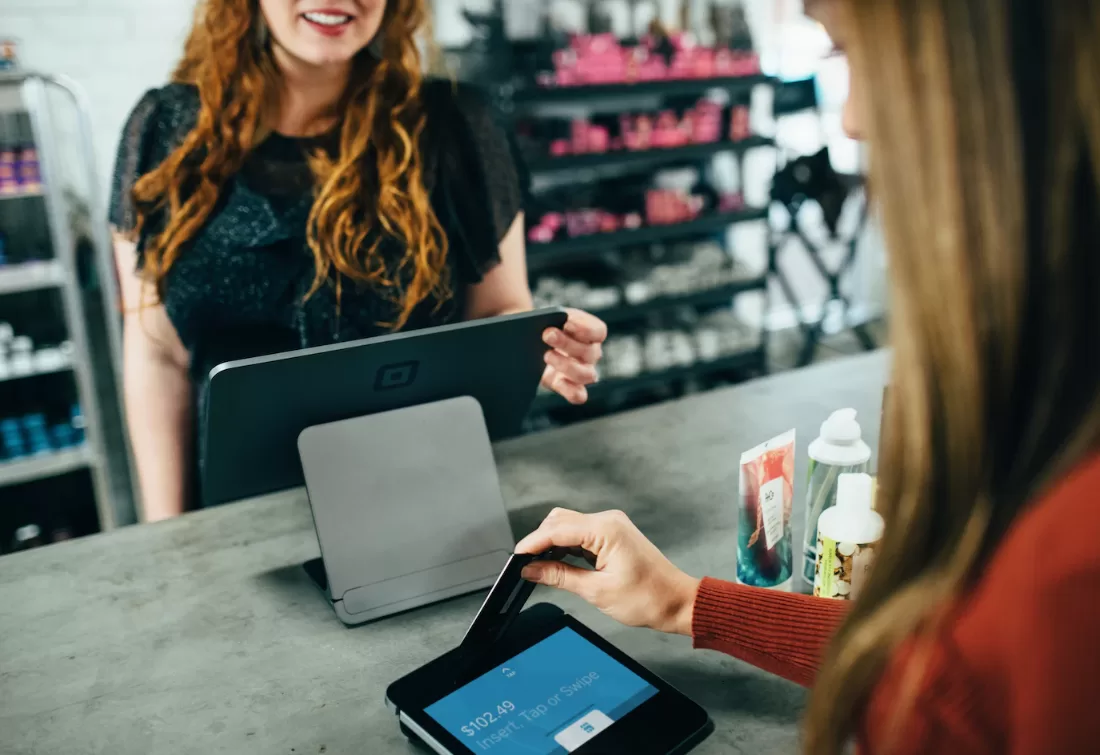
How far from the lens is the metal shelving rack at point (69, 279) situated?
2.75 meters

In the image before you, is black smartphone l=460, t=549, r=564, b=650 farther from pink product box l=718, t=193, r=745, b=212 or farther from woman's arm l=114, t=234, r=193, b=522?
pink product box l=718, t=193, r=745, b=212

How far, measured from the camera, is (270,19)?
1541 mm

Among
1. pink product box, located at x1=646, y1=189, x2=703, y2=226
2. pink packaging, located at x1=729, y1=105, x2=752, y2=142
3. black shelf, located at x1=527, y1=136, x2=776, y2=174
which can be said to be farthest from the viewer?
pink packaging, located at x1=729, y1=105, x2=752, y2=142

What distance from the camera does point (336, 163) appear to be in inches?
64.2

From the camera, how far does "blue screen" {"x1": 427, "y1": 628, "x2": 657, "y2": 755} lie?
81cm

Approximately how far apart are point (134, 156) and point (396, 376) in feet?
2.80

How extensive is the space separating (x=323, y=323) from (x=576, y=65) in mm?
2289

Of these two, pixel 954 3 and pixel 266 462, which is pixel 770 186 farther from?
pixel 954 3

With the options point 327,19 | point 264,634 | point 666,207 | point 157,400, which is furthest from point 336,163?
point 666,207

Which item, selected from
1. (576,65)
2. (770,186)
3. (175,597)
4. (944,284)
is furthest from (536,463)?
(770,186)

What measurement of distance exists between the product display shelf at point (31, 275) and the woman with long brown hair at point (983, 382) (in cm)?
293

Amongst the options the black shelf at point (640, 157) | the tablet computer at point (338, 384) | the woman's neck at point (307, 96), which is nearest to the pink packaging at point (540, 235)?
the black shelf at point (640, 157)

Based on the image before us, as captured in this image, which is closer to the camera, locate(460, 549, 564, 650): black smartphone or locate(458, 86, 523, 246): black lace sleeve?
locate(460, 549, 564, 650): black smartphone

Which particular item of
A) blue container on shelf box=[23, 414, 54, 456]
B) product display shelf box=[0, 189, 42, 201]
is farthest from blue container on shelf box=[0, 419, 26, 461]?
product display shelf box=[0, 189, 42, 201]
